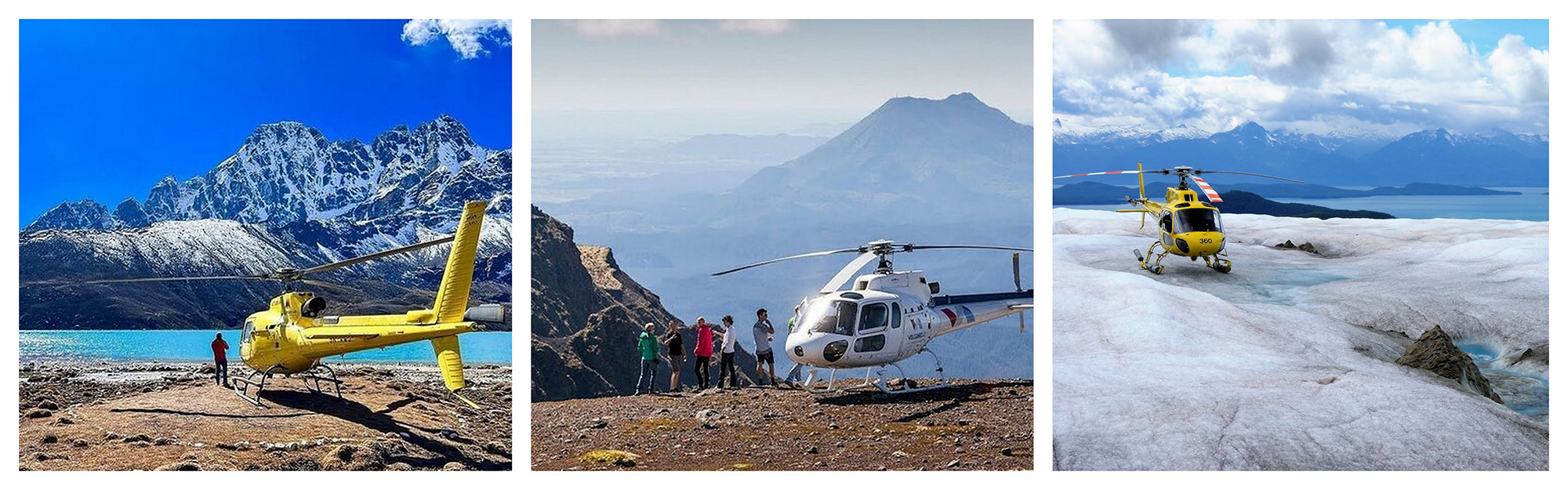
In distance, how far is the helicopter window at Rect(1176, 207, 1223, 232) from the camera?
924 centimetres

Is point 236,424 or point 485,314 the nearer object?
point 485,314

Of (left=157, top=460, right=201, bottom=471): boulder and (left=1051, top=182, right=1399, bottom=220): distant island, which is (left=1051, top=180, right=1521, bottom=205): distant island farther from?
(left=157, top=460, right=201, bottom=471): boulder

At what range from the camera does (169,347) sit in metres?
9.35

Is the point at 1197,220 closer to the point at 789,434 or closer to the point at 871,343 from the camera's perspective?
the point at 871,343

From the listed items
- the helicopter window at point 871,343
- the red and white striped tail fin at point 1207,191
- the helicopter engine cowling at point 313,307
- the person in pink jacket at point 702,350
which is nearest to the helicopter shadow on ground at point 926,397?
the helicopter window at point 871,343

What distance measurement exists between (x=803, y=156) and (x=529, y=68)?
98.1 inches

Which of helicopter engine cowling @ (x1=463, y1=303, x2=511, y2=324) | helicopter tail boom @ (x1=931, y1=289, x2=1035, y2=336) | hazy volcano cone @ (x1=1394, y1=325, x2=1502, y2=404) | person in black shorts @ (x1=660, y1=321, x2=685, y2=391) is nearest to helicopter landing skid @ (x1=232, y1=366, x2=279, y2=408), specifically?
helicopter engine cowling @ (x1=463, y1=303, x2=511, y2=324)

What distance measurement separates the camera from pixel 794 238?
1020cm

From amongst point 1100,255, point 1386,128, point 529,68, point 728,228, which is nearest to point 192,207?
point 529,68

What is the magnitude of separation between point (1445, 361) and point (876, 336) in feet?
13.6

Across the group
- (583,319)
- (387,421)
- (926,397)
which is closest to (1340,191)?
(926,397)
